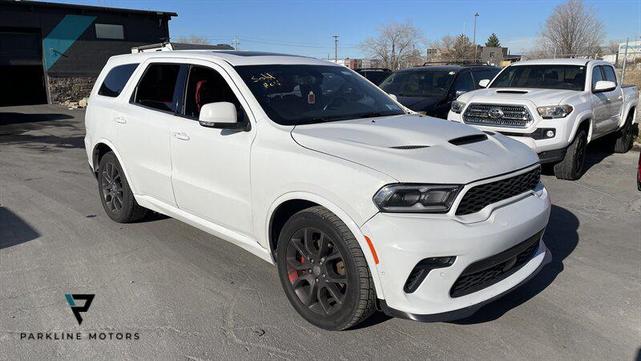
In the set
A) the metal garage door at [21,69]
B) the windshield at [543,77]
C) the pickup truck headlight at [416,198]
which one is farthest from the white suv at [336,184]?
the metal garage door at [21,69]

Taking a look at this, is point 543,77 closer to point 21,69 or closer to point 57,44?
point 57,44

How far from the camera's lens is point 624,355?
9.75 ft

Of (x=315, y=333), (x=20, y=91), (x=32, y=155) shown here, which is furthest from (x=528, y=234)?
(x=20, y=91)

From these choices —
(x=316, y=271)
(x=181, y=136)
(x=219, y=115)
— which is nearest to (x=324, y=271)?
(x=316, y=271)

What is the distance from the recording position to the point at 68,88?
994 inches

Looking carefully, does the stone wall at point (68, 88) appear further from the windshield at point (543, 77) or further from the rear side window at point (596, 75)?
the rear side window at point (596, 75)

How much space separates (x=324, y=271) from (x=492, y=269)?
104 centimetres

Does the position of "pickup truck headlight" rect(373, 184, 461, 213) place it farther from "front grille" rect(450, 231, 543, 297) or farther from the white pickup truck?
the white pickup truck

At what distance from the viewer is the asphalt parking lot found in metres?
3.03

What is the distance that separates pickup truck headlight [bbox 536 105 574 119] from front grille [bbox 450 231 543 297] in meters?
4.49

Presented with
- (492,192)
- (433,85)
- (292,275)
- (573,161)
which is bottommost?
(292,275)

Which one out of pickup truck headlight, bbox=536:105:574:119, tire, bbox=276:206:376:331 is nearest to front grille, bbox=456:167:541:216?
tire, bbox=276:206:376:331

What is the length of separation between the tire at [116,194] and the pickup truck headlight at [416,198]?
3.26 meters

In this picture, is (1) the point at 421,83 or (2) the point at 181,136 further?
(1) the point at 421,83
